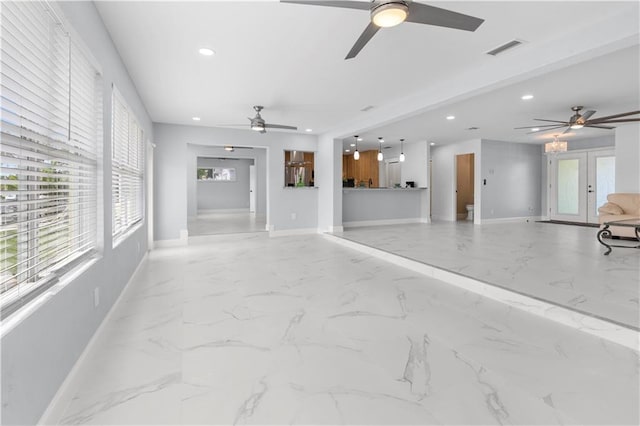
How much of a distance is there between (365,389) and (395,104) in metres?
4.46

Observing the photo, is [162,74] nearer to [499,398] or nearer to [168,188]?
[168,188]

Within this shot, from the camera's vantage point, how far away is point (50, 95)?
173 cm

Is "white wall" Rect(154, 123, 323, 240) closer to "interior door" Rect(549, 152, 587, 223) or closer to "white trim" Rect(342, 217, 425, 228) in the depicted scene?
"white trim" Rect(342, 217, 425, 228)

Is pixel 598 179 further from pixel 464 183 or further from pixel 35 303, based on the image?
pixel 35 303

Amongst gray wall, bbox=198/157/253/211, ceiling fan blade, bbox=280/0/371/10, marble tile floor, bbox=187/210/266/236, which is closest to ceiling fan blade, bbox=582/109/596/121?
ceiling fan blade, bbox=280/0/371/10

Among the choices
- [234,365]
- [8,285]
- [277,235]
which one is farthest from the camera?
[277,235]

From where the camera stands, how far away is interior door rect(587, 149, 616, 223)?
8.66 m

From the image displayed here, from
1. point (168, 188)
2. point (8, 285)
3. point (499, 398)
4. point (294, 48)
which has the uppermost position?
point (294, 48)

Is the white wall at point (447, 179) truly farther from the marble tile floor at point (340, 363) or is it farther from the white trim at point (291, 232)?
the marble tile floor at point (340, 363)

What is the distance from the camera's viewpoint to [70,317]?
6.08 ft

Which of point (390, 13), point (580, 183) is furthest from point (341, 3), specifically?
point (580, 183)

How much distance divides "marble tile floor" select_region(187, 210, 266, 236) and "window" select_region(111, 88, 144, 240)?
2839 mm

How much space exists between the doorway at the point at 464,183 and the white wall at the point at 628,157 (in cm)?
417

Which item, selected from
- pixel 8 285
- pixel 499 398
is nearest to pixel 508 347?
pixel 499 398
